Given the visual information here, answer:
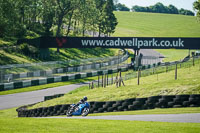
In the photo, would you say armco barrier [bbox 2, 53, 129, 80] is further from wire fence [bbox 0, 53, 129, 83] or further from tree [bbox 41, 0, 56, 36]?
tree [bbox 41, 0, 56, 36]

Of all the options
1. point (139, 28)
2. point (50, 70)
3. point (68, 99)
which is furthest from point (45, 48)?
point (139, 28)

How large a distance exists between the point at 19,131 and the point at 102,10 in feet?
266

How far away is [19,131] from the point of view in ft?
31.2

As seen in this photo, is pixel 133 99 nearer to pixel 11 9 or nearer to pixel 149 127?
pixel 149 127

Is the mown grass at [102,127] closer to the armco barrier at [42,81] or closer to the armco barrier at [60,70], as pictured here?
the armco barrier at [42,81]

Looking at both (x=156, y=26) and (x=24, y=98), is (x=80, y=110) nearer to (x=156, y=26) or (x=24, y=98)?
(x=24, y=98)

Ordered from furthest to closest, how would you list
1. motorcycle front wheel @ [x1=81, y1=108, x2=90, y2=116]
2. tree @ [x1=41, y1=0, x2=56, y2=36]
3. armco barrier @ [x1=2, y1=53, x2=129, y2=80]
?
tree @ [x1=41, y1=0, x2=56, y2=36] < armco barrier @ [x1=2, y1=53, x2=129, y2=80] < motorcycle front wheel @ [x1=81, y1=108, x2=90, y2=116]

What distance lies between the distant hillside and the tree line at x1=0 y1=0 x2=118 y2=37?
25.6 meters

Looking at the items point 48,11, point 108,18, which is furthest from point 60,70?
point 108,18

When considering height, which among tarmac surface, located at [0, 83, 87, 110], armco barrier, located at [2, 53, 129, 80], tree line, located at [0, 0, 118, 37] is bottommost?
tarmac surface, located at [0, 83, 87, 110]

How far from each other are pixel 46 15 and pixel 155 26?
71.9 metres

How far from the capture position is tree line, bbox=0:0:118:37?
50625 mm

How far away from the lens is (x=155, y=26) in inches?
5212

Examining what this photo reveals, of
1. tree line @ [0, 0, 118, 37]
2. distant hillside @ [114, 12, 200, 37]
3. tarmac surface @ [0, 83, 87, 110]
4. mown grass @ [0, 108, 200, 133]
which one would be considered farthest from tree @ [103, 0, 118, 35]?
mown grass @ [0, 108, 200, 133]
